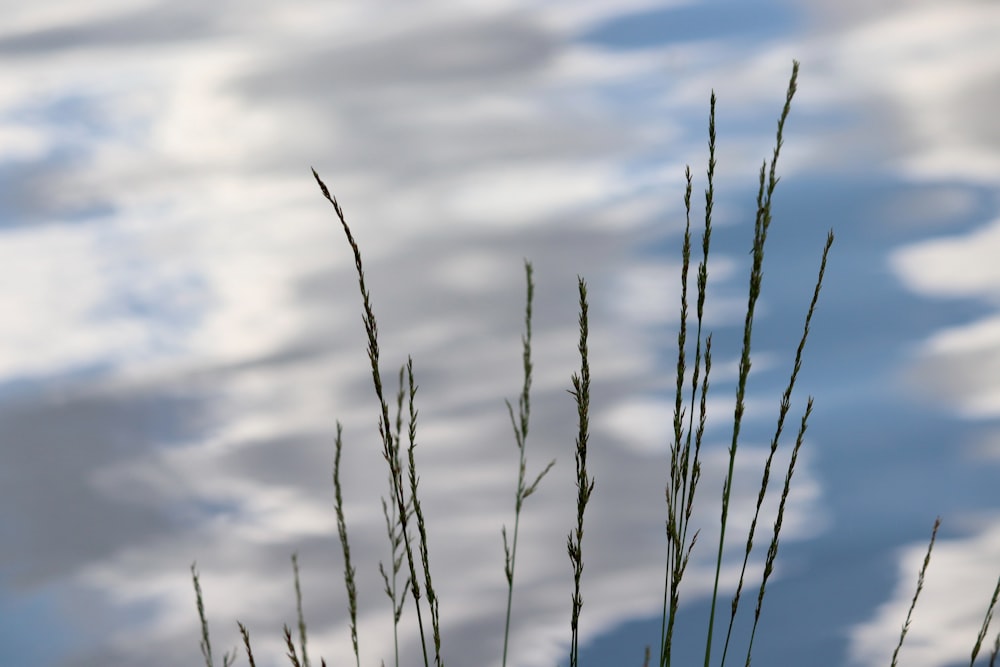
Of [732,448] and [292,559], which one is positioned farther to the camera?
[292,559]

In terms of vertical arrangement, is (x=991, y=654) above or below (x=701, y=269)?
below

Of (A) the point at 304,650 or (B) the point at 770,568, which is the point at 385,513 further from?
(B) the point at 770,568

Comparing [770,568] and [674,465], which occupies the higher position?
[674,465]

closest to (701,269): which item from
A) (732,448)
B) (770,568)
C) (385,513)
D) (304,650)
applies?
(732,448)

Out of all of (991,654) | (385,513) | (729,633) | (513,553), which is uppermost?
(385,513)

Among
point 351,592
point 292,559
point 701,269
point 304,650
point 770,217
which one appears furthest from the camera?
point 292,559

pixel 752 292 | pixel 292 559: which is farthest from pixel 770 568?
pixel 292 559

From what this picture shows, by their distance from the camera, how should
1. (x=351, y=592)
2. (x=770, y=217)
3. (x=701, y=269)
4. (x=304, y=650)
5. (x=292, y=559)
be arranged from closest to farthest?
(x=770, y=217) < (x=701, y=269) < (x=351, y=592) < (x=304, y=650) < (x=292, y=559)

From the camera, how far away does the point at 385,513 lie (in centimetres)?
218

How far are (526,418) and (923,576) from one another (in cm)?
98

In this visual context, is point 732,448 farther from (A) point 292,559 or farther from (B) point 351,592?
(A) point 292,559

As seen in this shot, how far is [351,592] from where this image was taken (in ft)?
7.08

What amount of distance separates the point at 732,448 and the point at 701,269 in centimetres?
35

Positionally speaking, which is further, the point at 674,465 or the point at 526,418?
the point at 526,418
